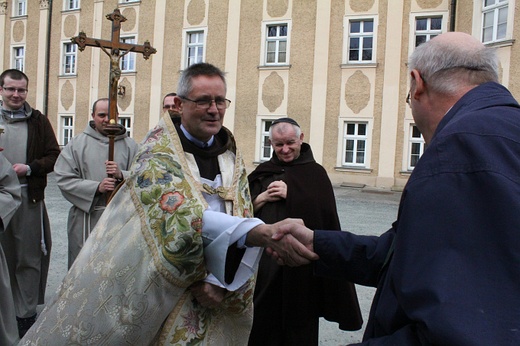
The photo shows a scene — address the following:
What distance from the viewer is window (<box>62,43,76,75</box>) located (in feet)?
70.7

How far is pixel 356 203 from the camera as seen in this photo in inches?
511

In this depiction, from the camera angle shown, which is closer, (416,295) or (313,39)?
(416,295)

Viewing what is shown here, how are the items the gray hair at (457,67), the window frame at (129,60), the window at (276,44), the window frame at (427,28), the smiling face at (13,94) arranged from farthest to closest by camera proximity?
the window frame at (129,60)
the window at (276,44)
the window frame at (427,28)
the smiling face at (13,94)
the gray hair at (457,67)

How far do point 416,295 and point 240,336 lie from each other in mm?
1532

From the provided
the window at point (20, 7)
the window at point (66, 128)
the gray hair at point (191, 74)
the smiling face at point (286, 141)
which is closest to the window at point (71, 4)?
the window at point (20, 7)

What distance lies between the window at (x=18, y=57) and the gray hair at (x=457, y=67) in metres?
24.5

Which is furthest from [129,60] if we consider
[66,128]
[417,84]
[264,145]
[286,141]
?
[417,84]

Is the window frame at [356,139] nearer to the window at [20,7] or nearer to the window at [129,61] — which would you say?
the window at [129,61]

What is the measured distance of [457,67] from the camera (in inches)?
59.6

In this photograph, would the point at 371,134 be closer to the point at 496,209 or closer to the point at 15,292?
the point at 15,292

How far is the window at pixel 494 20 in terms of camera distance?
45.8 ft

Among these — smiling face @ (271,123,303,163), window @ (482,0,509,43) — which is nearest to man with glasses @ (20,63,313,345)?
smiling face @ (271,123,303,163)

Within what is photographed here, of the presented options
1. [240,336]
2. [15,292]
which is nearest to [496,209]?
[240,336]

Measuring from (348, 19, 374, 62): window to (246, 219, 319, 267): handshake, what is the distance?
1519 cm
